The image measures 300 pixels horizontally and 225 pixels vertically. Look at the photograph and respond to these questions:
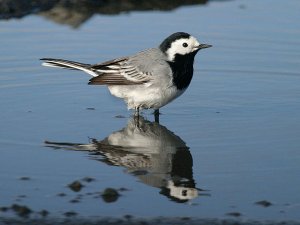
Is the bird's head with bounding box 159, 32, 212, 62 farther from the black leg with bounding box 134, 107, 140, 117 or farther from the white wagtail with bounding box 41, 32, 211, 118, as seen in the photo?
the black leg with bounding box 134, 107, 140, 117

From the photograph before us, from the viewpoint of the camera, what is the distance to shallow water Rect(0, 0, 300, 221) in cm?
866

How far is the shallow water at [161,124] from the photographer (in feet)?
28.4

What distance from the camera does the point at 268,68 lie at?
1361 centimetres

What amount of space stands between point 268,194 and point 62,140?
266 centimetres

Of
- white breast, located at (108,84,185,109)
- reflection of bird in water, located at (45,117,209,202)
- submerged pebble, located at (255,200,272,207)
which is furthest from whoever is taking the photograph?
white breast, located at (108,84,185,109)

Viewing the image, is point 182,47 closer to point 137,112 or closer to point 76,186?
point 137,112

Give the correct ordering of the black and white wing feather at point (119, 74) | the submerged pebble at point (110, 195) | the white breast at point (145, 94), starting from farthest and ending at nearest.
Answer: the black and white wing feather at point (119, 74), the white breast at point (145, 94), the submerged pebble at point (110, 195)

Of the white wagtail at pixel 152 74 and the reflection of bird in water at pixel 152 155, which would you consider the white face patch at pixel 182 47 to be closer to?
the white wagtail at pixel 152 74

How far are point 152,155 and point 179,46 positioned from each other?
229cm

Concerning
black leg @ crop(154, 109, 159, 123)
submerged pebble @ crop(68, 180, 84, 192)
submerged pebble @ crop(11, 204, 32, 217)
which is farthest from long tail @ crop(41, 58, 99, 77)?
submerged pebble @ crop(11, 204, 32, 217)

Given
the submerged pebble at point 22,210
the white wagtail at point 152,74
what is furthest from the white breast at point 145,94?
the submerged pebble at point 22,210

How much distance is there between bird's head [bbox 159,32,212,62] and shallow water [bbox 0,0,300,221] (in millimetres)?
676

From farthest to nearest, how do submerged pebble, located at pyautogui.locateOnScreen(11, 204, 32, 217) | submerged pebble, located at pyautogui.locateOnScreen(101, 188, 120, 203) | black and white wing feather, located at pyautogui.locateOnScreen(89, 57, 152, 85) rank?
black and white wing feather, located at pyautogui.locateOnScreen(89, 57, 152, 85)
submerged pebble, located at pyautogui.locateOnScreen(101, 188, 120, 203)
submerged pebble, located at pyautogui.locateOnScreen(11, 204, 32, 217)

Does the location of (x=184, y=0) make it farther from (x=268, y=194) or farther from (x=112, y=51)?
(x=268, y=194)
